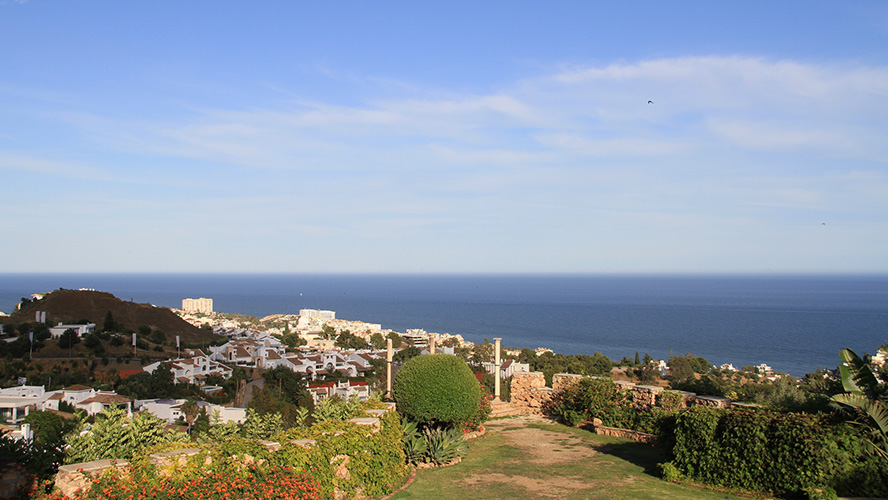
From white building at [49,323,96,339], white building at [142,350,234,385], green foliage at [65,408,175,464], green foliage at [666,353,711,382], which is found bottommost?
white building at [142,350,234,385]

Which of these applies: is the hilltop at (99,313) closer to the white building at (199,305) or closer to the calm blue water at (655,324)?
the calm blue water at (655,324)

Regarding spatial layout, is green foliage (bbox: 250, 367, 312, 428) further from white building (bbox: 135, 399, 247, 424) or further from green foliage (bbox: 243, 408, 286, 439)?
green foliage (bbox: 243, 408, 286, 439)

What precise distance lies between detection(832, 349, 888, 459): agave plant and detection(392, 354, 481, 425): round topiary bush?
549 cm

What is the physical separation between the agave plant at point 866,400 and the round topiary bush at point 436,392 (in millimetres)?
5493

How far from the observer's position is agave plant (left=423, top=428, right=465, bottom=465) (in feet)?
31.0

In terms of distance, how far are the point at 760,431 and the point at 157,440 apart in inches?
294

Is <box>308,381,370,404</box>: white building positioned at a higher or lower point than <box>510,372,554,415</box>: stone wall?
lower

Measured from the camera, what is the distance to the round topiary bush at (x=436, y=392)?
9.88 meters

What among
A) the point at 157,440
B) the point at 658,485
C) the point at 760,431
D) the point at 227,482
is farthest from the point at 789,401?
the point at 157,440

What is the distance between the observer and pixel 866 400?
6.92 metres

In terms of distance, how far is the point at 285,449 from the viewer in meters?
6.31

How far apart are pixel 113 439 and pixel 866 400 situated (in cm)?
880

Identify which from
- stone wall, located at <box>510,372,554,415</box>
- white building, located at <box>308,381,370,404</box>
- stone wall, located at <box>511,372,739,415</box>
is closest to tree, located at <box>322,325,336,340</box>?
white building, located at <box>308,381,370,404</box>

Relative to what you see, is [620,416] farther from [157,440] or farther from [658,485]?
→ [157,440]
